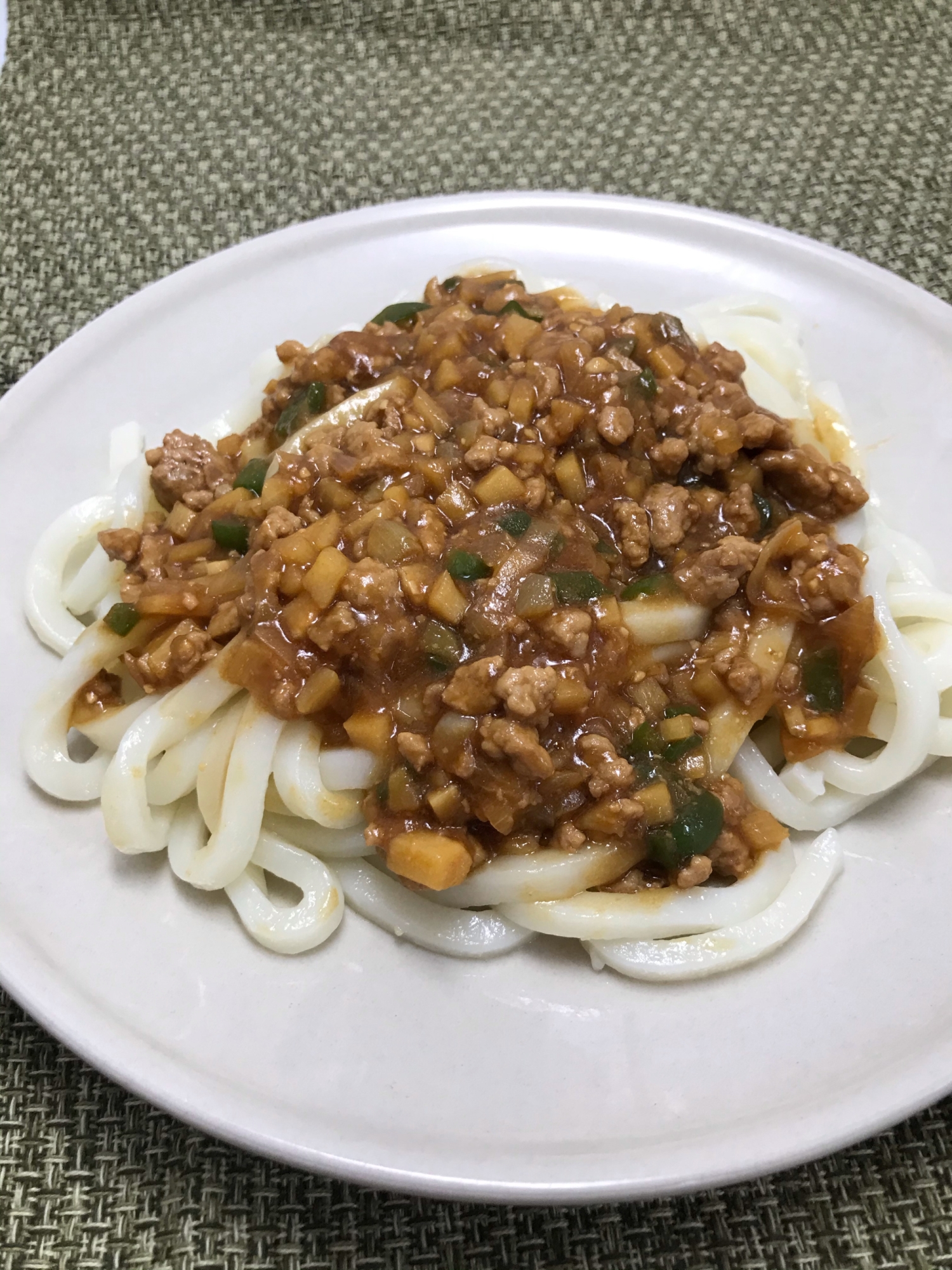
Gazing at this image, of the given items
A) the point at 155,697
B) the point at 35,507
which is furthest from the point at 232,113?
the point at 155,697

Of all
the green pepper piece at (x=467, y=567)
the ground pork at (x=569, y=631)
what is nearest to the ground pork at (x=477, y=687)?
the ground pork at (x=569, y=631)

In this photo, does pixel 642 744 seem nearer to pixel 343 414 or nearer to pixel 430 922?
pixel 430 922

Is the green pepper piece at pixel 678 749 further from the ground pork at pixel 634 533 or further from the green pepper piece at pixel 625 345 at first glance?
the green pepper piece at pixel 625 345

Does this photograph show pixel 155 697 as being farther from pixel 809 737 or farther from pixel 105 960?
pixel 809 737

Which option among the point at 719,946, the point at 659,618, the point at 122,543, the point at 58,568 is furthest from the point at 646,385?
the point at 58,568

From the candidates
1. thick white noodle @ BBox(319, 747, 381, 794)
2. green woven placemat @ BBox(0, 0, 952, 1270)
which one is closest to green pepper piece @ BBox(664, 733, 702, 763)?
thick white noodle @ BBox(319, 747, 381, 794)

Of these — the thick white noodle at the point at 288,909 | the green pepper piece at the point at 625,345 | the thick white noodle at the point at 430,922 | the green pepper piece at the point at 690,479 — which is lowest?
the thick white noodle at the point at 430,922

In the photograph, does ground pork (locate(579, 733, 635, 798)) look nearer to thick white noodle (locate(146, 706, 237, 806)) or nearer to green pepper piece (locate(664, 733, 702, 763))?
green pepper piece (locate(664, 733, 702, 763))
